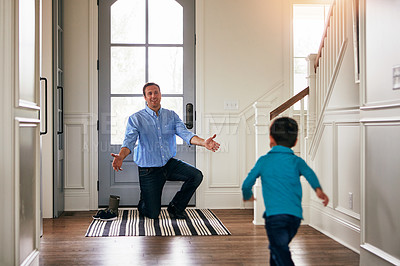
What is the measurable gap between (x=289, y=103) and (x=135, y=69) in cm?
176

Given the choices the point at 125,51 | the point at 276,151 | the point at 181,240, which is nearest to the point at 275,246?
the point at 276,151

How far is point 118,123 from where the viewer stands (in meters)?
5.07

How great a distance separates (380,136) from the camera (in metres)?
2.61

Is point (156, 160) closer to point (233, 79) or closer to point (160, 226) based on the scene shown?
point (160, 226)

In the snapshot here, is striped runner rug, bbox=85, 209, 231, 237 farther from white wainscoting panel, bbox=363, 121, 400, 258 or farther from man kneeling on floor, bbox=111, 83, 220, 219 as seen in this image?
white wainscoting panel, bbox=363, 121, 400, 258

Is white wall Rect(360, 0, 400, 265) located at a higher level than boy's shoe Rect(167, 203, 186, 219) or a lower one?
higher

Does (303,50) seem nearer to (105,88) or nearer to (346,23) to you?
(346,23)

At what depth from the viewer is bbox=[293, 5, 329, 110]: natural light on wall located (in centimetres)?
530

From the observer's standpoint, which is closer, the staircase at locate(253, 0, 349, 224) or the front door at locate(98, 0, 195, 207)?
the staircase at locate(253, 0, 349, 224)

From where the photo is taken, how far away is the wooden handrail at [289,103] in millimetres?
4199

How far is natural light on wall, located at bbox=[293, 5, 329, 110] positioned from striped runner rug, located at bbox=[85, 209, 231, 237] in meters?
1.81

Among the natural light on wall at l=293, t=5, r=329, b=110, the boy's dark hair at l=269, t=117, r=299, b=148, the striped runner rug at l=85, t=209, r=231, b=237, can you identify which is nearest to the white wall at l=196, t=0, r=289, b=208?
the natural light on wall at l=293, t=5, r=329, b=110

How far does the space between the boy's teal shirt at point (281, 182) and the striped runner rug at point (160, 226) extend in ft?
6.16

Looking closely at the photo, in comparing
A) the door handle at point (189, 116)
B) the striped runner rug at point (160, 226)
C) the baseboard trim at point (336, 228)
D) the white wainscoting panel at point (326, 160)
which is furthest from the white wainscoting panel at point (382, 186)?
the door handle at point (189, 116)
